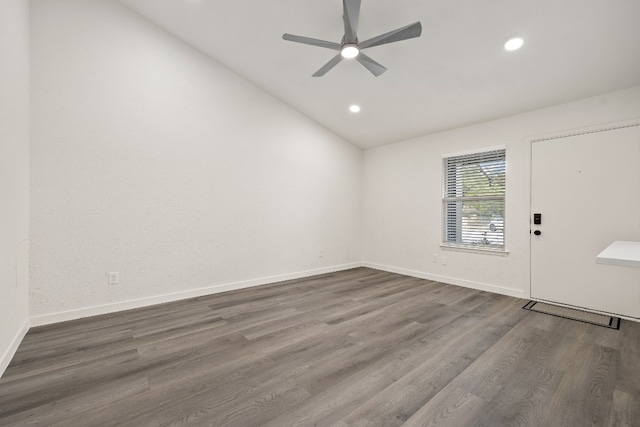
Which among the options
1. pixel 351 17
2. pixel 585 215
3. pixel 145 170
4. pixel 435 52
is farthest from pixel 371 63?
pixel 585 215

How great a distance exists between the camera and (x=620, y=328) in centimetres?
284

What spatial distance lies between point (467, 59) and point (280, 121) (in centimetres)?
285

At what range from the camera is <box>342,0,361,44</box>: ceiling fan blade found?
2.22 metres

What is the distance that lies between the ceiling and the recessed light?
5cm

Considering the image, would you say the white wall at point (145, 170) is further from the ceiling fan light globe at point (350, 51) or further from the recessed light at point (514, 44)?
the recessed light at point (514, 44)

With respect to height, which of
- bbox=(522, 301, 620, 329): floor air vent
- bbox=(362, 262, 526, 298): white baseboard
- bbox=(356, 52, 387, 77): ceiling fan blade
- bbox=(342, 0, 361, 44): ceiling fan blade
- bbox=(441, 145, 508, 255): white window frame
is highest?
bbox=(342, 0, 361, 44): ceiling fan blade

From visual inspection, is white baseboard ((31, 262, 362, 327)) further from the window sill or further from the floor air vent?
the floor air vent

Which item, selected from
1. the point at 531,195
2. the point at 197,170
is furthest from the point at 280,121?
the point at 531,195

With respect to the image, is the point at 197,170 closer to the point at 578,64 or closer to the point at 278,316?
the point at 278,316

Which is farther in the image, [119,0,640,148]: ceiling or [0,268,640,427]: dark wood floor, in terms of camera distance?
[119,0,640,148]: ceiling

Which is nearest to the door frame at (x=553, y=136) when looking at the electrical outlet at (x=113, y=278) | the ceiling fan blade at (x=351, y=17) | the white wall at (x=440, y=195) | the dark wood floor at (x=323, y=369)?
the white wall at (x=440, y=195)

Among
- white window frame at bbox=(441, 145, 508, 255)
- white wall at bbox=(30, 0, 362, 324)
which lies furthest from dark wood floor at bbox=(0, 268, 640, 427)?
white window frame at bbox=(441, 145, 508, 255)

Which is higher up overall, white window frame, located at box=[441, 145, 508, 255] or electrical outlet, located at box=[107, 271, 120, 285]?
white window frame, located at box=[441, 145, 508, 255]

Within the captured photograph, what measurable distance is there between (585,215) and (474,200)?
1.33 meters
